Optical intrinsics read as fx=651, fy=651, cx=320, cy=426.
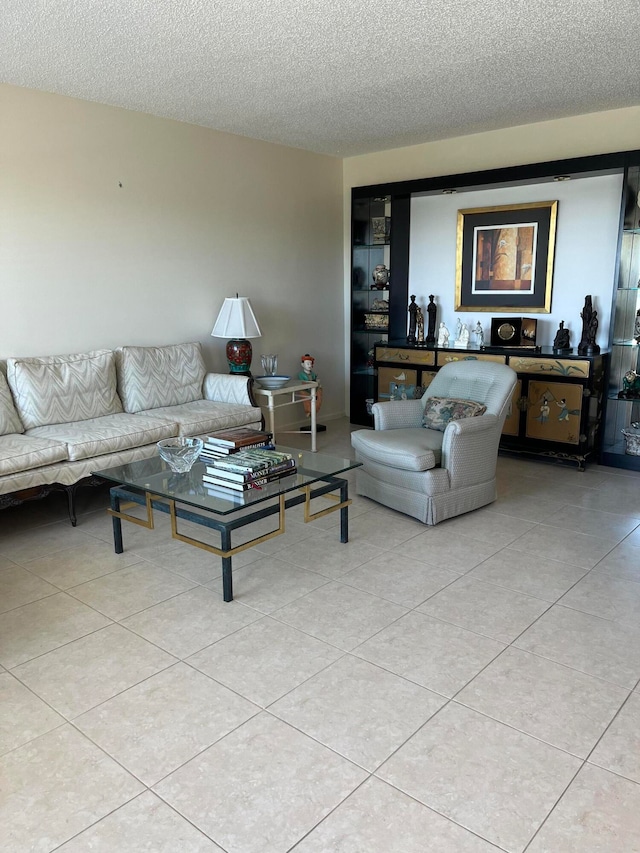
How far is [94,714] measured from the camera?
6.93 ft

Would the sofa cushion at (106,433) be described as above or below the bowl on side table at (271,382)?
below

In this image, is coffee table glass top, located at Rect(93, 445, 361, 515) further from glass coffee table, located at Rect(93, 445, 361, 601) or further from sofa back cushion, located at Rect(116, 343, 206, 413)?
sofa back cushion, located at Rect(116, 343, 206, 413)

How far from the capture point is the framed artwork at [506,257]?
5.28 m

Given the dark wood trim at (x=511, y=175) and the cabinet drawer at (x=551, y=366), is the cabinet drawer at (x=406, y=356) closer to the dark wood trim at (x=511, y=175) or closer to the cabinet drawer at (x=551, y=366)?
the cabinet drawer at (x=551, y=366)

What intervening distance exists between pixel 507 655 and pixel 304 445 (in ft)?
11.1

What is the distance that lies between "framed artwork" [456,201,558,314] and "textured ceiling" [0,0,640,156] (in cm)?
75

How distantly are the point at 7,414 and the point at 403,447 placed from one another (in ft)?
7.74

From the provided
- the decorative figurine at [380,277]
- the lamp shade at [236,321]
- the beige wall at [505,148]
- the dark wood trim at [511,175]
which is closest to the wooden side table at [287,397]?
the lamp shade at [236,321]

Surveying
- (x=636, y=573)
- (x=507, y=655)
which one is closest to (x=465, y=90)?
(x=636, y=573)

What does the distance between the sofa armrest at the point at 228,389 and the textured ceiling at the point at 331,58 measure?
74.5 inches

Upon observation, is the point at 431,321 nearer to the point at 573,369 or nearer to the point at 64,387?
the point at 573,369

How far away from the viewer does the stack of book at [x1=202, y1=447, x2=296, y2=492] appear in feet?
10.0

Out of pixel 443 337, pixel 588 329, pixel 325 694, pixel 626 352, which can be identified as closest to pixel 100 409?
pixel 325 694

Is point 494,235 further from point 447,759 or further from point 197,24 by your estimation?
point 447,759
